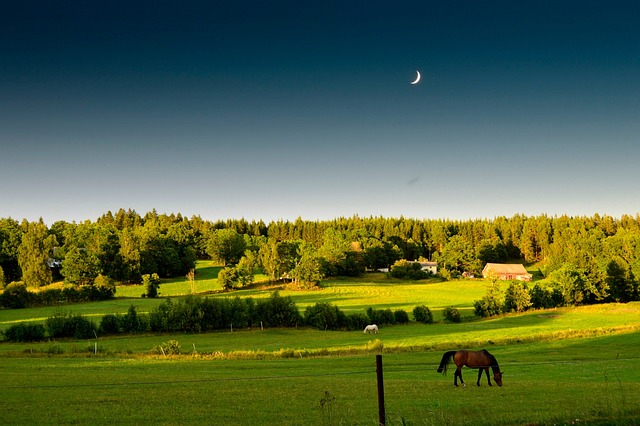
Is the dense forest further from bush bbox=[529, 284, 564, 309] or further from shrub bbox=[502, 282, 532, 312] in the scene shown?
shrub bbox=[502, 282, 532, 312]

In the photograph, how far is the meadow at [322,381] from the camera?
591 inches

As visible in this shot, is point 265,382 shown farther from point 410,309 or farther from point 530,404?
point 410,309

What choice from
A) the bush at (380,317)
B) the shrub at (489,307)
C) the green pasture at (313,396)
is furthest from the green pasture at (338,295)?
the green pasture at (313,396)

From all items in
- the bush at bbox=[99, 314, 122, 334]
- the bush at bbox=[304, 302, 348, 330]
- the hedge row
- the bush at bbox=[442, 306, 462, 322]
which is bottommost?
the bush at bbox=[442, 306, 462, 322]

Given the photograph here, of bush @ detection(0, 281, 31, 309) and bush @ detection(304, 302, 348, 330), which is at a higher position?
bush @ detection(0, 281, 31, 309)

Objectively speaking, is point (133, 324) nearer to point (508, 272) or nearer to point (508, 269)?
point (508, 272)

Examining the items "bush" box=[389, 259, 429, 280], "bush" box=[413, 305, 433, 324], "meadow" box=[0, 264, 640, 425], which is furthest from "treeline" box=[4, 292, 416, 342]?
"bush" box=[389, 259, 429, 280]

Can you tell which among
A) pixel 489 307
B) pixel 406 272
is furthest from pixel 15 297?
pixel 406 272

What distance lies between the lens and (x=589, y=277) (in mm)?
94688

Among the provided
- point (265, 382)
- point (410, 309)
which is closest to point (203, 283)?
point (410, 309)

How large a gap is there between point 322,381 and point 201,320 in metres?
43.4

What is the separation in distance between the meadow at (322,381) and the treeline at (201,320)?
240 cm

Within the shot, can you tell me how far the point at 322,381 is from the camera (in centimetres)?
2339

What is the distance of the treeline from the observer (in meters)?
57.1
